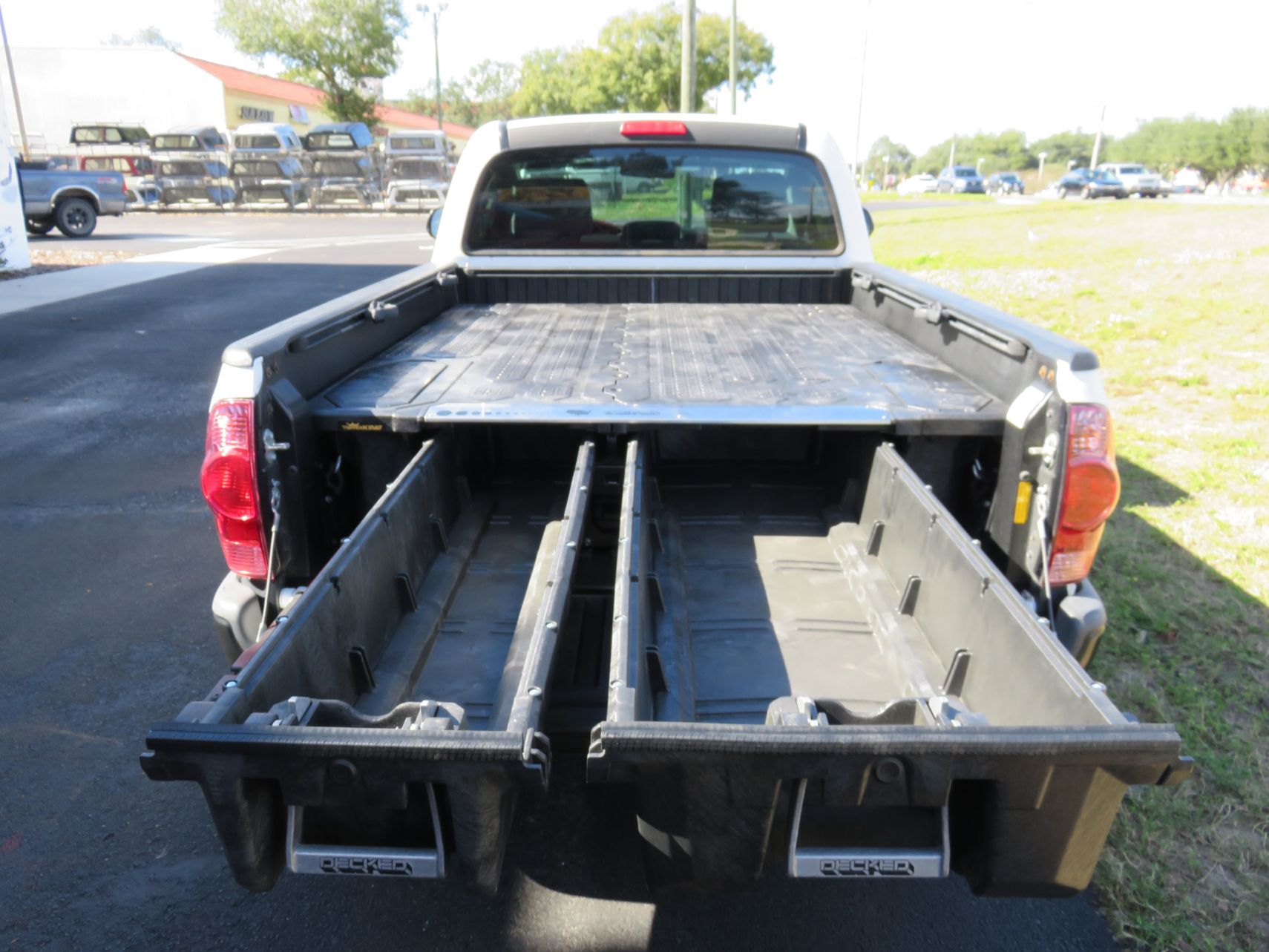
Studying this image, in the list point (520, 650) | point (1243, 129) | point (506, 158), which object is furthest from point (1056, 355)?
point (1243, 129)

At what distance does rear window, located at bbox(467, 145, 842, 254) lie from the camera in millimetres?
4688

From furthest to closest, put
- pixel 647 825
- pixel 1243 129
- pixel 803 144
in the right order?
1. pixel 1243 129
2. pixel 803 144
3. pixel 647 825

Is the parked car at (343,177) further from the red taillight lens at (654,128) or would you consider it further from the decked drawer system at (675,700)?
the decked drawer system at (675,700)

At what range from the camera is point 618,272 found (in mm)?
4738

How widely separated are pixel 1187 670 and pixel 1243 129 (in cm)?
8242

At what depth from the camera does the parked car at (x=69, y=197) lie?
19.1 m

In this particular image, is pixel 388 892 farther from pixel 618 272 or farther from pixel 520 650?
pixel 618 272

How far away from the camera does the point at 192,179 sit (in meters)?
28.0

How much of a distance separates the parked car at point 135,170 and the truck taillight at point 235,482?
2909 cm

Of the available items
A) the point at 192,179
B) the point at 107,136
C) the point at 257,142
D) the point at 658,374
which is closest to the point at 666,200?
the point at 658,374

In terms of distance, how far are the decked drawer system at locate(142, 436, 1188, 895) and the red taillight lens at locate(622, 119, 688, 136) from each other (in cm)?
203

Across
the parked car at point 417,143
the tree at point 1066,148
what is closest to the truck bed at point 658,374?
the parked car at point 417,143

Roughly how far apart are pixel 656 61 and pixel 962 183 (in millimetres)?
24713

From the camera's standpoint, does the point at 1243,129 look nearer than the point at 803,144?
No
